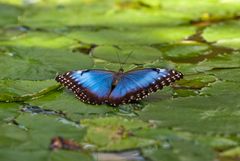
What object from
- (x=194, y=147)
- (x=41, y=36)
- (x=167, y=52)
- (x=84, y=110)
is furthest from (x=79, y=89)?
(x=41, y=36)

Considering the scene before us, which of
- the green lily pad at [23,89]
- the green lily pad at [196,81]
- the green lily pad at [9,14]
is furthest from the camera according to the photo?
the green lily pad at [9,14]

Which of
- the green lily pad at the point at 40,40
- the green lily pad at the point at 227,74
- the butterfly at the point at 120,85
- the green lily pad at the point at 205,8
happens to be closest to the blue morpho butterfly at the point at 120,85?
the butterfly at the point at 120,85

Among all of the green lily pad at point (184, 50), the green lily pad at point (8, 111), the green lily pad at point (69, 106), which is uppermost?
the green lily pad at point (184, 50)

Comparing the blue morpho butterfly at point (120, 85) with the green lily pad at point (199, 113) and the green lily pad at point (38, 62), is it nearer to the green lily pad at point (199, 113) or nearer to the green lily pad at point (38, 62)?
the green lily pad at point (199, 113)

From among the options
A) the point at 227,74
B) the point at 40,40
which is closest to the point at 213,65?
the point at 227,74

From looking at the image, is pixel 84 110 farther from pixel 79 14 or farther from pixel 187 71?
pixel 79 14

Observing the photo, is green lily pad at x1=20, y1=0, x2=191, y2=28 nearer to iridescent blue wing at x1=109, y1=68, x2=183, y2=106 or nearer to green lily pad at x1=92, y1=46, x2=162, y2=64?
green lily pad at x1=92, y1=46, x2=162, y2=64

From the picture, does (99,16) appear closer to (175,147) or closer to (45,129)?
(45,129)
